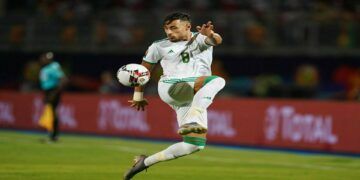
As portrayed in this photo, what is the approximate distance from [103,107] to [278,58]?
22.2 feet

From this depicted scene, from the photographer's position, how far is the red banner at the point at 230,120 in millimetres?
22594

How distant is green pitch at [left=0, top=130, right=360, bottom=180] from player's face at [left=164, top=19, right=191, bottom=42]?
8.83 feet

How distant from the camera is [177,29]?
445 inches

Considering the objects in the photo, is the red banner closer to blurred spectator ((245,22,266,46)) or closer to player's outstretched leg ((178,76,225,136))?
blurred spectator ((245,22,266,46))

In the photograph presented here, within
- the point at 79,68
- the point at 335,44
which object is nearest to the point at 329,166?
the point at 335,44

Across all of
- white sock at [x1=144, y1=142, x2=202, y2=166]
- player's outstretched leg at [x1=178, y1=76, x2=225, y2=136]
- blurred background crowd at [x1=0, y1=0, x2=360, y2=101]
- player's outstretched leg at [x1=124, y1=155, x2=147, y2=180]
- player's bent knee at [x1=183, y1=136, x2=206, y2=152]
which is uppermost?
blurred background crowd at [x1=0, y1=0, x2=360, y2=101]

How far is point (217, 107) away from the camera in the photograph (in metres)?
25.6

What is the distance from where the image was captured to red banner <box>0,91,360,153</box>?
22.6m

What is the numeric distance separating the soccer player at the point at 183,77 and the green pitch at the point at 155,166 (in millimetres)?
2012

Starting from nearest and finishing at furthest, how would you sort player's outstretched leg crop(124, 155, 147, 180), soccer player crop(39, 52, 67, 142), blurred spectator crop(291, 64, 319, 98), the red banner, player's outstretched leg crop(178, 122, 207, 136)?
player's outstretched leg crop(178, 122, 207, 136)
player's outstretched leg crop(124, 155, 147, 180)
soccer player crop(39, 52, 67, 142)
the red banner
blurred spectator crop(291, 64, 319, 98)

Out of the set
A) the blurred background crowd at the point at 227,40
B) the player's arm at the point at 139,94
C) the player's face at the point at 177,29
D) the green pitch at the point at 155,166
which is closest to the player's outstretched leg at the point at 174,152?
the player's arm at the point at 139,94

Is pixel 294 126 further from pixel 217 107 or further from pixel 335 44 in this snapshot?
pixel 335 44

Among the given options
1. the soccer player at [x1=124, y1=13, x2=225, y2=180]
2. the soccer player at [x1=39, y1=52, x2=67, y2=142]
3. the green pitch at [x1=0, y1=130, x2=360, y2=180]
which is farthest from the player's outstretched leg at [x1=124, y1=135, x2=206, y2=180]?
the soccer player at [x1=39, y1=52, x2=67, y2=142]

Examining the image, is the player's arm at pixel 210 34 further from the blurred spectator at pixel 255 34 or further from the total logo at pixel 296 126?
the blurred spectator at pixel 255 34
